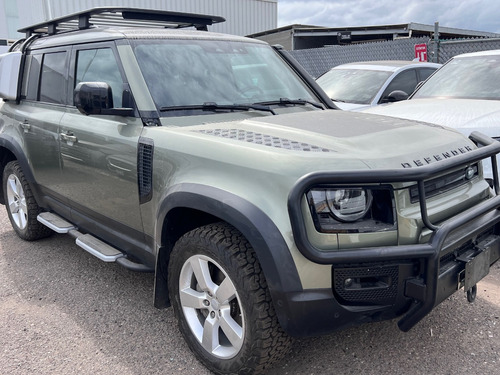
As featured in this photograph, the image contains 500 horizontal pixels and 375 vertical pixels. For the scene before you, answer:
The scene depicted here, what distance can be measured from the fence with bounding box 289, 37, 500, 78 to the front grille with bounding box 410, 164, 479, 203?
7108 millimetres

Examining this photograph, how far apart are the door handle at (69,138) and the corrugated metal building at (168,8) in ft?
53.5

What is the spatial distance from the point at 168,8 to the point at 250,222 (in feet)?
66.8

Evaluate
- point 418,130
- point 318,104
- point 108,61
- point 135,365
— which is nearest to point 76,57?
point 108,61

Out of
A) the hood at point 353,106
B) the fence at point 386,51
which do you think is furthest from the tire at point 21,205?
the fence at point 386,51

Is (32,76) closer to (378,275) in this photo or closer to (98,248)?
→ (98,248)

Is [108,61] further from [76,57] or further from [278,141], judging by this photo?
[278,141]

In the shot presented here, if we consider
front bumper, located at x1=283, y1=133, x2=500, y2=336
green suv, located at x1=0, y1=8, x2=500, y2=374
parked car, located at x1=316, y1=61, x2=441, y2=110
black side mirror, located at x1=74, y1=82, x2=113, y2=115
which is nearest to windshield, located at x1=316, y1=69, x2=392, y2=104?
parked car, located at x1=316, y1=61, x2=441, y2=110

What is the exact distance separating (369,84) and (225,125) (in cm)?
534

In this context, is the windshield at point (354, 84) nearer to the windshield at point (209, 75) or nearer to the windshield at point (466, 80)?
the windshield at point (466, 80)

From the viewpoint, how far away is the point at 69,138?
11.9 ft

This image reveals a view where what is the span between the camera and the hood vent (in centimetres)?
239

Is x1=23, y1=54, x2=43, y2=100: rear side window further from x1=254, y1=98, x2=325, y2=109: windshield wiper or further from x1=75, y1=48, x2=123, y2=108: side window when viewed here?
x1=254, y1=98, x2=325, y2=109: windshield wiper

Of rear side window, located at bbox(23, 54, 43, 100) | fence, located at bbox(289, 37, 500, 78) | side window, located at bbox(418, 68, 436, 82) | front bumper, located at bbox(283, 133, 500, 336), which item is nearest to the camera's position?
front bumper, located at bbox(283, 133, 500, 336)

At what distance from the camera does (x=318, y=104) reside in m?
3.68
